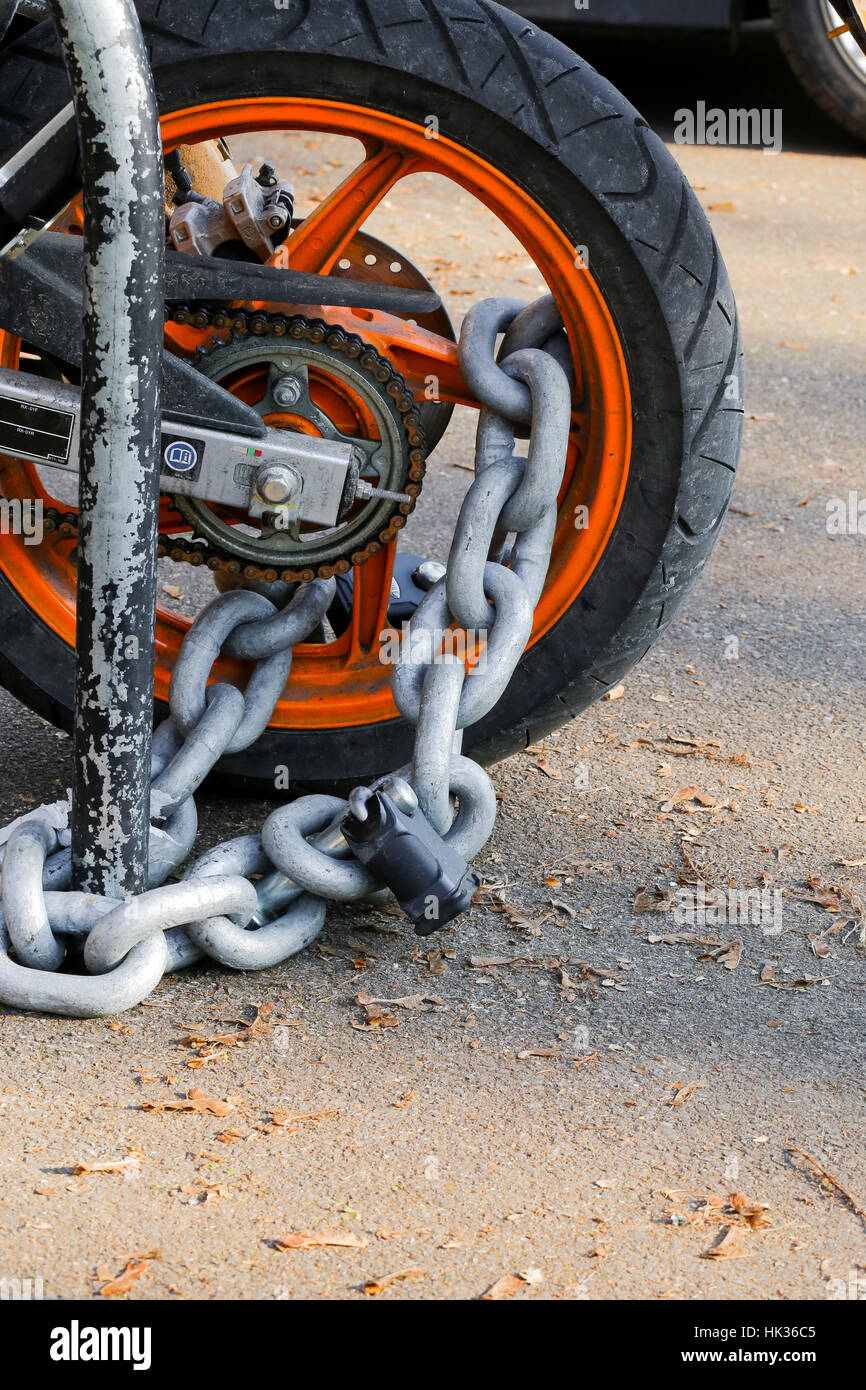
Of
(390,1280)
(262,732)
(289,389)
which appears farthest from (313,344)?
(390,1280)

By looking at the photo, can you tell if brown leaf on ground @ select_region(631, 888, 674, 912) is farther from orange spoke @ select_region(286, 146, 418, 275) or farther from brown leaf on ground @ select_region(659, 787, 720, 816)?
orange spoke @ select_region(286, 146, 418, 275)

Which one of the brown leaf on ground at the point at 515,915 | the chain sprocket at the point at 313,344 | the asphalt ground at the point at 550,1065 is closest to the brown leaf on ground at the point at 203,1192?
the asphalt ground at the point at 550,1065

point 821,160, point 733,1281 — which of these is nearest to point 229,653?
point 733,1281

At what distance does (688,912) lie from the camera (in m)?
2.43

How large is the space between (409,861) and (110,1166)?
1.86 ft

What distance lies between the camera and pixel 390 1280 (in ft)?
5.62

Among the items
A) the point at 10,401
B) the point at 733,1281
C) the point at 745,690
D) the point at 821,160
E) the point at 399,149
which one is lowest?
the point at 733,1281

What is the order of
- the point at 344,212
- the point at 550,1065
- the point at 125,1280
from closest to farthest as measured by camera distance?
the point at 125,1280 < the point at 550,1065 < the point at 344,212

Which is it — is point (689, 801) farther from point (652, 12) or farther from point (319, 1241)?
point (652, 12)

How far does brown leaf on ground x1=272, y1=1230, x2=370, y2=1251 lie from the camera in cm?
175

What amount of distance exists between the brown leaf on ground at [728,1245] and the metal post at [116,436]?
0.93m

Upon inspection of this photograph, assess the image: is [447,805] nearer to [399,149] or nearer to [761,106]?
[399,149]

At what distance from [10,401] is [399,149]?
2.36ft

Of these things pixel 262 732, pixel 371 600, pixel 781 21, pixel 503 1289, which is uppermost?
pixel 781 21
